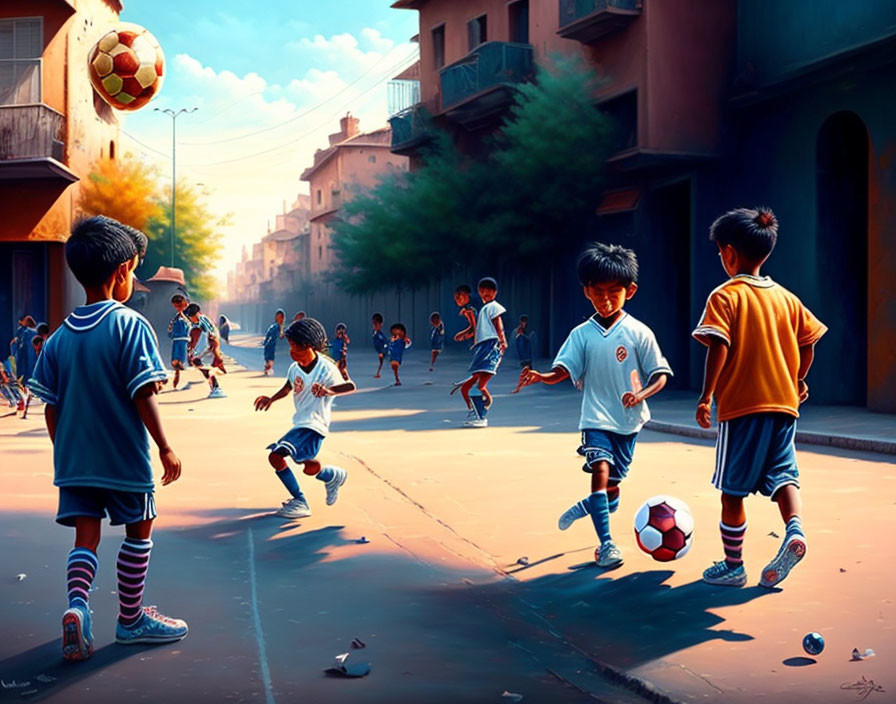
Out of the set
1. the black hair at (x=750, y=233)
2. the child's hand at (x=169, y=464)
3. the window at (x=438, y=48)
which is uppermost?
the window at (x=438, y=48)

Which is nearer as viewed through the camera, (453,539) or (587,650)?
(587,650)

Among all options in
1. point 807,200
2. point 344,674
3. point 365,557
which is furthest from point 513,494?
point 807,200

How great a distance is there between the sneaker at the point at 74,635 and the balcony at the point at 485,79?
84.2 ft

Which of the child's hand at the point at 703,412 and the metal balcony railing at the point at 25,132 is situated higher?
the metal balcony railing at the point at 25,132

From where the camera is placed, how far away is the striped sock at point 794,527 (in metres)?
5.52

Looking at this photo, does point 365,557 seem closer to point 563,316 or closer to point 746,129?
point 746,129

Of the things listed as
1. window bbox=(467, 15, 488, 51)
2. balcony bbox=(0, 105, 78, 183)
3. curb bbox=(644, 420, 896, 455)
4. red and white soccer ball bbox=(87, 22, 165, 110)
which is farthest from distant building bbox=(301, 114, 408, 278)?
curb bbox=(644, 420, 896, 455)

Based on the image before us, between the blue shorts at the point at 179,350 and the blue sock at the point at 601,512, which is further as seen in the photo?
the blue shorts at the point at 179,350

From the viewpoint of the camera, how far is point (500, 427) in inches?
577

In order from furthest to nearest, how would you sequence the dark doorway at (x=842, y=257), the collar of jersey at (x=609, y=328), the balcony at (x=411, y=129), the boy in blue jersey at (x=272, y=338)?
the balcony at (x=411, y=129) → the boy in blue jersey at (x=272, y=338) → the dark doorway at (x=842, y=257) → the collar of jersey at (x=609, y=328)

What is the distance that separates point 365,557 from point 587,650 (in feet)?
7.19

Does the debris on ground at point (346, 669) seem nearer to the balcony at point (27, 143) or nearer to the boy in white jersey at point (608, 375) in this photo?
the boy in white jersey at point (608, 375)
